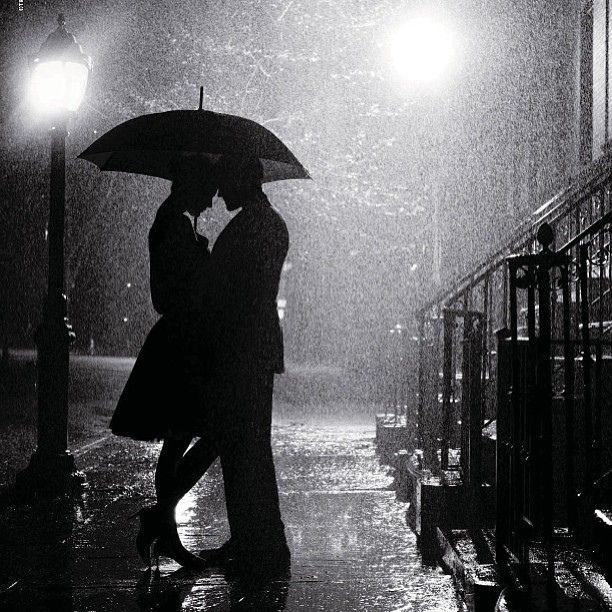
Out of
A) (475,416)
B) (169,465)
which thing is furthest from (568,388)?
(169,465)

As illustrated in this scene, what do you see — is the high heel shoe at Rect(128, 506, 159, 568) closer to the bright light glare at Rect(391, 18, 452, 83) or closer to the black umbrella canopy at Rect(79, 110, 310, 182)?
the black umbrella canopy at Rect(79, 110, 310, 182)

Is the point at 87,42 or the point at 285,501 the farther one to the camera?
the point at 87,42

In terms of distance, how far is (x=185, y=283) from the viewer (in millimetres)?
4695

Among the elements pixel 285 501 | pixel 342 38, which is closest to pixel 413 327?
pixel 285 501

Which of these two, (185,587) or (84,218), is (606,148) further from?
(84,218)

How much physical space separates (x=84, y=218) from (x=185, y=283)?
71.9ft

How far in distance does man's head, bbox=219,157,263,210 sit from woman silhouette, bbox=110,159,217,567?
0.30 meters

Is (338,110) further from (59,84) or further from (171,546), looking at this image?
(171,546)

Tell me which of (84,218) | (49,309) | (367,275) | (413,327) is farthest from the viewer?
(367,275)

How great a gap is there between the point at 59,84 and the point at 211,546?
442cm

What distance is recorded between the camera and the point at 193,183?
4875 mm

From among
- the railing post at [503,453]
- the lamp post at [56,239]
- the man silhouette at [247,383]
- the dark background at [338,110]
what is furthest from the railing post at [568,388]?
the dark background at [338,110]

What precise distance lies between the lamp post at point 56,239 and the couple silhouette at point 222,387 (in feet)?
11.1

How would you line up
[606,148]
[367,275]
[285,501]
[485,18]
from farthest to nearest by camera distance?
[367,275] → [485,18] → [606,148] → [285,501]
